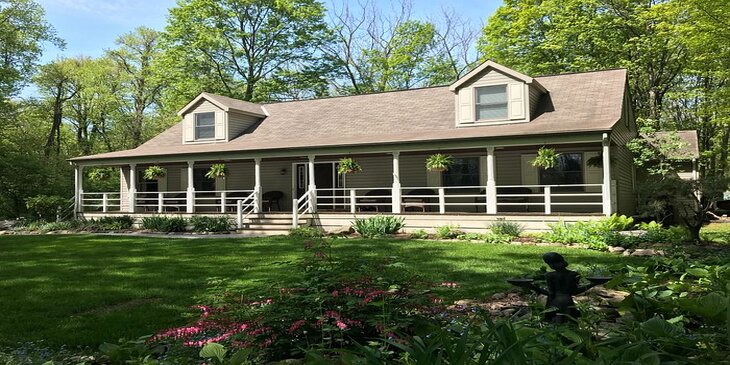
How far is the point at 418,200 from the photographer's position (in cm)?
1647

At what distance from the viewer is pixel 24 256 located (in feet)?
34.1

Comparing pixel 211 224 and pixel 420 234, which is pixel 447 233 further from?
pixel 211 224

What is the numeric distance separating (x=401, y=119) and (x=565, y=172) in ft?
19.8

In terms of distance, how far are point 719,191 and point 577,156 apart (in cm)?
538

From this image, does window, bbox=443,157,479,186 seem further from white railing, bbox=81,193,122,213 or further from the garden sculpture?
the garden sculpture

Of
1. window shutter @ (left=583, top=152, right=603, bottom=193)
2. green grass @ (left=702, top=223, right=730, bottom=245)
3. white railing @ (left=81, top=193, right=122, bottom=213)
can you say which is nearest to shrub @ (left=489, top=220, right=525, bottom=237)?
window shutter @ (left=583, top=152, right=603, bottom=193)

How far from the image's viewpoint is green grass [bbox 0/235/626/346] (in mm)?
5023

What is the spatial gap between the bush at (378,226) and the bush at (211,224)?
4.54 metres

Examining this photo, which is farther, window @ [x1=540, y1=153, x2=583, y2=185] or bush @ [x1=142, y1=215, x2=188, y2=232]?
bush @ [x1=142, y1=215, x2=188, y2=232]

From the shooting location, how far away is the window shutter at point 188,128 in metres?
20.4

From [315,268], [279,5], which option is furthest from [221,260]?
[279,5]

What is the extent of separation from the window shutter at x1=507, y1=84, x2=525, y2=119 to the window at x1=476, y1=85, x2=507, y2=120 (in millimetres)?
225

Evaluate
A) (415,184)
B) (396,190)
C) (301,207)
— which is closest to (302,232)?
(301,207)

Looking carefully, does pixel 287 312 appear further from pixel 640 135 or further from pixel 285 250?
pixel 640 135
